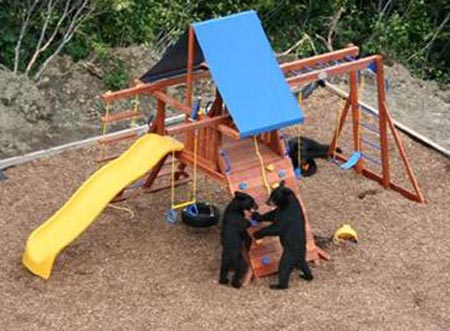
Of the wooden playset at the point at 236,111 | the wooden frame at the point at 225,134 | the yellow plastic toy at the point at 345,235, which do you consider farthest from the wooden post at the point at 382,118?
the yellow plastic toy at the point at 345,235

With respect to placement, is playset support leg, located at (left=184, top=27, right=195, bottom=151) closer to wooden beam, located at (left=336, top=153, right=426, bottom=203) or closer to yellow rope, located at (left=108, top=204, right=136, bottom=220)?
yellow rope, located at (left=108, top=204, right=136, bottom=220)

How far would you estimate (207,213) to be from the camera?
8.53 metres

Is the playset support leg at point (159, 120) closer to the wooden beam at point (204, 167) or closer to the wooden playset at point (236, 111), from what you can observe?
the wooden playset at point (236, 111)

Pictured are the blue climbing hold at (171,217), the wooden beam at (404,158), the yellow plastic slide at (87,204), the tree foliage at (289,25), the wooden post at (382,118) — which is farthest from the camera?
the tree foliage at (289,25)

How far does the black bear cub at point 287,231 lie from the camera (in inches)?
300

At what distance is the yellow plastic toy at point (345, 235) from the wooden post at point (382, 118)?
1127 millimetres

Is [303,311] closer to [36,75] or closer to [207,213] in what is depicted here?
[207,213]

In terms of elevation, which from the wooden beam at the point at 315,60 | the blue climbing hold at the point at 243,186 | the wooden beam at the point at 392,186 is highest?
the wooden beam at the point at 315,60

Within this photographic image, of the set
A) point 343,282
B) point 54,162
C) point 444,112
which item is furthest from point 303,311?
point 444,112

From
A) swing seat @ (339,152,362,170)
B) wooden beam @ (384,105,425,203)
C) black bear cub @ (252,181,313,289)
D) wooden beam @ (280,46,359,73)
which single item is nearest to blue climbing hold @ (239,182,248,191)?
black bear cub @ (252,181,313,289)

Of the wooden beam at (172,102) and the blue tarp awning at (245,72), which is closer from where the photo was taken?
the blue tarp awning at (245,72)

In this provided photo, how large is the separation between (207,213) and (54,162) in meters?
1.77

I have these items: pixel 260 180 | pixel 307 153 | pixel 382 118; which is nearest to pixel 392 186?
pixel 382 118

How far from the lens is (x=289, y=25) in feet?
43.1
